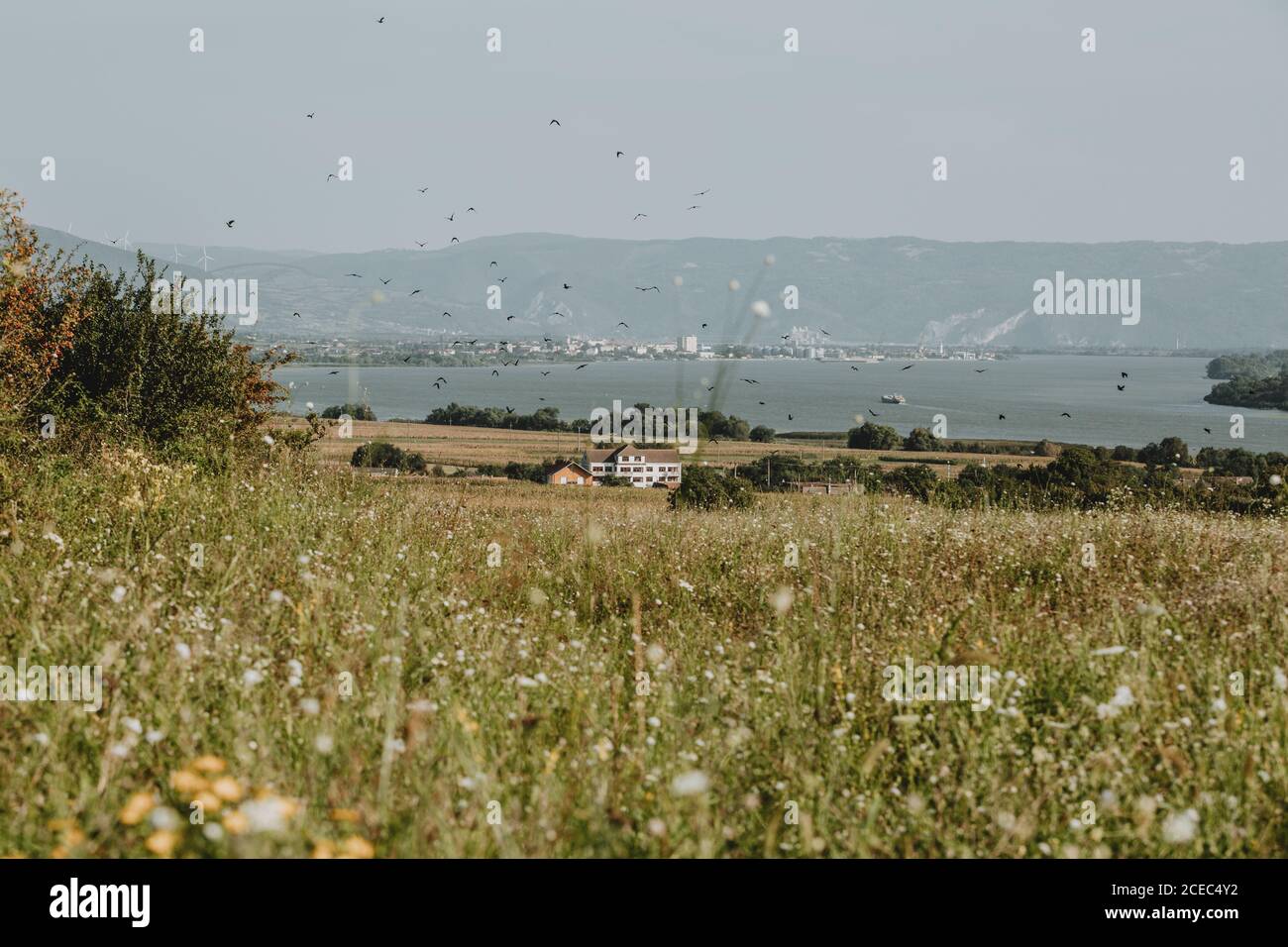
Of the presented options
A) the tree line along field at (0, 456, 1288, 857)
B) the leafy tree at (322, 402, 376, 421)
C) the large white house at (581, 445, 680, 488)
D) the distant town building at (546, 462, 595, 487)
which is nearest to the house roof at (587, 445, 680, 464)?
the large white house at (581, 445, 680, 488)

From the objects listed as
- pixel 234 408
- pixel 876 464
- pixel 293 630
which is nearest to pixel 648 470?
pixel 234 408

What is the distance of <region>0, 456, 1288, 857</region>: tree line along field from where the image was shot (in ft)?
9.84

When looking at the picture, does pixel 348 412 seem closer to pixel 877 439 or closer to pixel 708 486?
pixel 708 486

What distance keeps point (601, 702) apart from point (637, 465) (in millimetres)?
45816

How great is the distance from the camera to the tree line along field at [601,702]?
9.84ft

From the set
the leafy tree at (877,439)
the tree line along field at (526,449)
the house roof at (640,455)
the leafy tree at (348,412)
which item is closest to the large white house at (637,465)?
the house roof at (640,455)

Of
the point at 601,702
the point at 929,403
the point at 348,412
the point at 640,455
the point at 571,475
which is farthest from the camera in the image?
the point at 929,403

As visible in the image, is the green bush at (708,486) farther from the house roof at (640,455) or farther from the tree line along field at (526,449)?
the house roof at (640,455)

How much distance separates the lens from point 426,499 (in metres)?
10.3

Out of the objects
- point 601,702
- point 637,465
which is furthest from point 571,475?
point 601,702

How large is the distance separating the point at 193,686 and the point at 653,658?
2055mm

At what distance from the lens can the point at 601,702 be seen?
4238mm

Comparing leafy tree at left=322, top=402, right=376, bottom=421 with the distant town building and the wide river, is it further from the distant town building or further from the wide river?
the wide river

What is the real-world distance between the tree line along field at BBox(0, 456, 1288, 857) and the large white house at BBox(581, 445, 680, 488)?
40942mm
